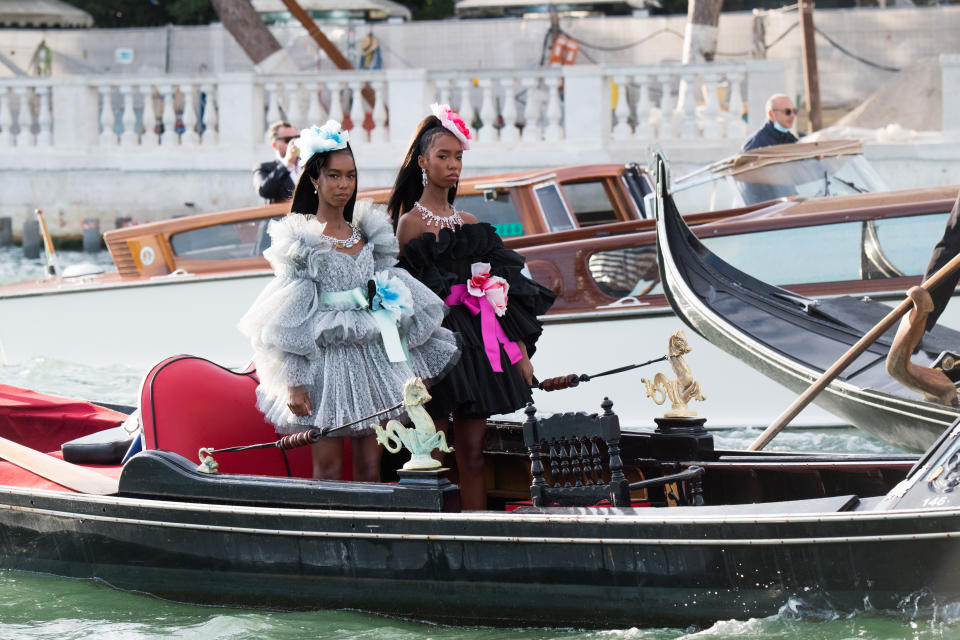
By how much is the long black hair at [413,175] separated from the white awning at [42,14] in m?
16.9

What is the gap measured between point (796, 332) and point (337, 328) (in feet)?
8.99

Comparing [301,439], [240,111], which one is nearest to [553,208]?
[301,439]

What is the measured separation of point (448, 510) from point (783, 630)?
904 millimetres

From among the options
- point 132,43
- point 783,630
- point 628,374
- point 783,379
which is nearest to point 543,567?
point 783,630

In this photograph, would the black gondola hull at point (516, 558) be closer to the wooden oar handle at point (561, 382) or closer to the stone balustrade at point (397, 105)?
the wooden oar handle at point (561, 382)

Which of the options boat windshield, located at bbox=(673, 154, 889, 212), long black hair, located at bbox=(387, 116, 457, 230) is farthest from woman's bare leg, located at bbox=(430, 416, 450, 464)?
boat windshield, located at bbox=(673, 154, 889, 212)

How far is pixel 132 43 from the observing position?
2048 centimetres

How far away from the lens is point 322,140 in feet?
12.9

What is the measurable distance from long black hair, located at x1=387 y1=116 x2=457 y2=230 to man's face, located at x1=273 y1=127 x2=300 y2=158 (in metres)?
4.02

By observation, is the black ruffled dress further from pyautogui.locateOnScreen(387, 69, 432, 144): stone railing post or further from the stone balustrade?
pyautogui.locateOnScreen(387, 69, 432, 144): stone railing post

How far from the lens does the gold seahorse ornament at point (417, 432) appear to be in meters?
3.60

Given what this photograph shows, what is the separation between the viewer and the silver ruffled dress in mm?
3920

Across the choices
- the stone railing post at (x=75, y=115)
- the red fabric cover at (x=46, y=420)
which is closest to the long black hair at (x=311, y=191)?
the red fabric cover at (x=46, y=420)

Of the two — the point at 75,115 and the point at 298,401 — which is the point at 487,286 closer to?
the point at 298,401
